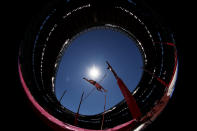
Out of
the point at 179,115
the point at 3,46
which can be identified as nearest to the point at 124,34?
the point at 179,115

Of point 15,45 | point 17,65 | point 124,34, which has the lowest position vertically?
point 17,65

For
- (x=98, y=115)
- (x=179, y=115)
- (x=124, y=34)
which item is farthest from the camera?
(x=98, y=115)

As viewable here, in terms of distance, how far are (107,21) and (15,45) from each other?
26.8ft

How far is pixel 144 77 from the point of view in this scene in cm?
1020

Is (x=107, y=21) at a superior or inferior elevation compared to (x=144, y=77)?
superior

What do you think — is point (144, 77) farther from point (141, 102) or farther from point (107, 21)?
point (107, 21)

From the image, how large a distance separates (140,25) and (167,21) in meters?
6.62

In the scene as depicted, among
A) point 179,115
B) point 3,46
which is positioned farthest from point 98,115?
point 3,46

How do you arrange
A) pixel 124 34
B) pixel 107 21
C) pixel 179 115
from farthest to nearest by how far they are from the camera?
pixel 124 34 < pixel 107 21 < pixel 179 115

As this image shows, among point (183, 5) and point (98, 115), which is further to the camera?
point (98, 115)

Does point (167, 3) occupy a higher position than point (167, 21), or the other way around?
point (167, 3)

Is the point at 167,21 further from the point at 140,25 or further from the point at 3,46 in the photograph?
the point at 140,25

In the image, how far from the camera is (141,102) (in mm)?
10242

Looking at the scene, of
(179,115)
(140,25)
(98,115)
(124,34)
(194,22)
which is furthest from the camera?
(98,115)
